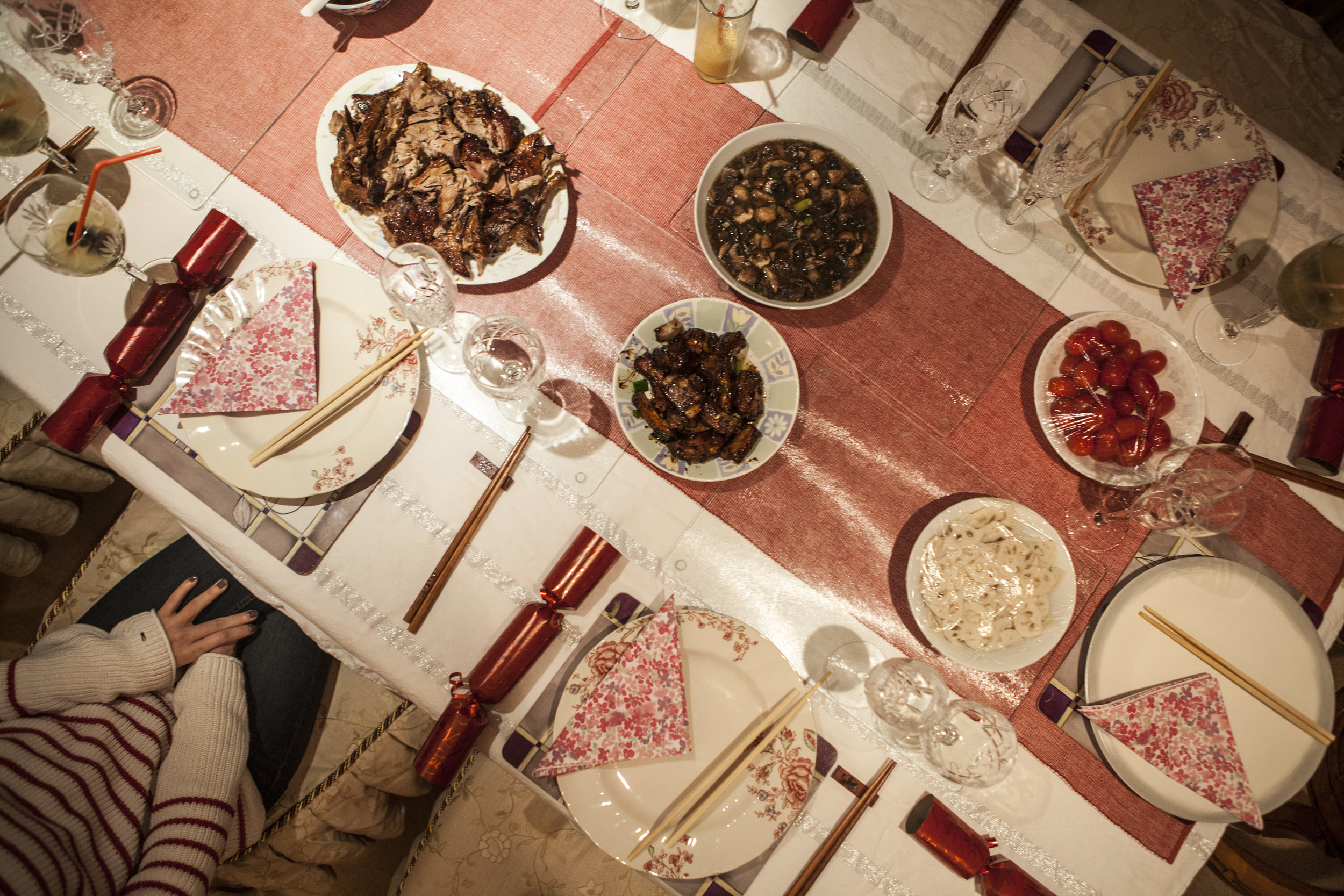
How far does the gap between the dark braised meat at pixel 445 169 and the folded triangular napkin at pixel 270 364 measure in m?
0.34

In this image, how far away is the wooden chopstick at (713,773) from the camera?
5.82 feet

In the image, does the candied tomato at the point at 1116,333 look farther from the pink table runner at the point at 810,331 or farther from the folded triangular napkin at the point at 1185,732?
the folded triangular napkin at the point at 1185,732

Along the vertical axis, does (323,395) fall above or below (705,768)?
above

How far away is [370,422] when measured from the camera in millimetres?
1950

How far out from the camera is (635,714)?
181 centimetres

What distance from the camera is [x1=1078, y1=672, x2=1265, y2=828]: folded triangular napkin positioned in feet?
6.21

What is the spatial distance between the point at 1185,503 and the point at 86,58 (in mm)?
3879

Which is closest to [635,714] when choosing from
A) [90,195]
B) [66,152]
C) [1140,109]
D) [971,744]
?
[971,744]

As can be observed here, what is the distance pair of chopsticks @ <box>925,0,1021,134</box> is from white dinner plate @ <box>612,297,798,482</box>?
1011 millimetres

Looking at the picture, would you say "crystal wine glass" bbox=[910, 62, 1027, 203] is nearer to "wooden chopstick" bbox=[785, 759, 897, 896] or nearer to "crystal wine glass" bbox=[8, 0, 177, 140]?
"wooden chopstick" bbox=[785, 759, 897, 896]

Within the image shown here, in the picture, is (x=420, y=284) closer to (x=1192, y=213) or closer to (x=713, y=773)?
(x=713, y=773)

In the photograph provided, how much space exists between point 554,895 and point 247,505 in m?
1.80

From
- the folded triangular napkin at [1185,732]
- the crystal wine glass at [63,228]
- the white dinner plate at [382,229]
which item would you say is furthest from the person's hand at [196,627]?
the folded triangular napkin at [1185,732]

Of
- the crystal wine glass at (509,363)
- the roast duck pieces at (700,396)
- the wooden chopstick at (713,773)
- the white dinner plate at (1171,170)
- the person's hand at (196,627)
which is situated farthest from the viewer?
the person's hand at (196,627)
